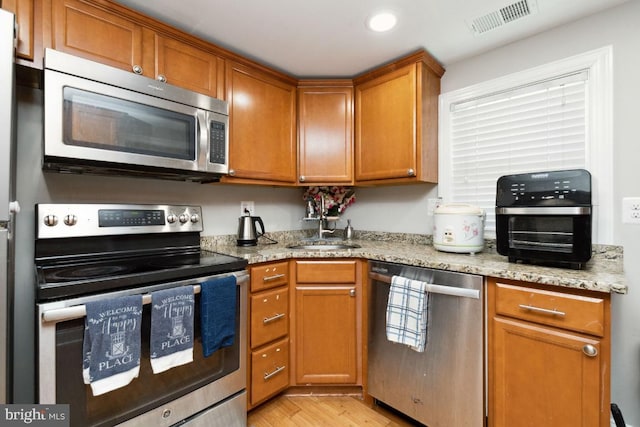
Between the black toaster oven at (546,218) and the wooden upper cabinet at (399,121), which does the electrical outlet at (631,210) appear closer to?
the black toaster oven at (546,218)

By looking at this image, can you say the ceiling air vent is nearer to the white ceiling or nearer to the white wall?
the white ceiling

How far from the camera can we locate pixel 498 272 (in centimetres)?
128

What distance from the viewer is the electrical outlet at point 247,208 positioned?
88.7 inches

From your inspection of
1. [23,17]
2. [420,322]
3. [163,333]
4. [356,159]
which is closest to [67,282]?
[163,333]

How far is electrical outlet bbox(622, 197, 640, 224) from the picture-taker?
1412mm

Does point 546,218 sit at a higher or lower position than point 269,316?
higher

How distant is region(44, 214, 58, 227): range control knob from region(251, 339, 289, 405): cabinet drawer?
112 centimetres

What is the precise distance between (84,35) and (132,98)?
1.05 feet

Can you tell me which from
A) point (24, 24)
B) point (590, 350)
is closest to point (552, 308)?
point (590, 350)

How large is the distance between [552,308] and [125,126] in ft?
6.43

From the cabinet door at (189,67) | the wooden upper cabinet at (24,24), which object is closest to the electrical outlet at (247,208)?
the cabinet door at (189,67)

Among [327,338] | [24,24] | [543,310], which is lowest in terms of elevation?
[327,338]

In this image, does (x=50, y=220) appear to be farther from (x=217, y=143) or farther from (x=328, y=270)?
A: (x=328, y=270)

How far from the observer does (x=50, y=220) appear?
1314mm
